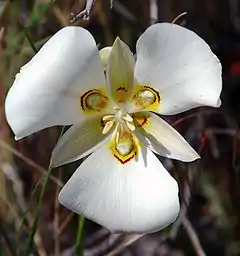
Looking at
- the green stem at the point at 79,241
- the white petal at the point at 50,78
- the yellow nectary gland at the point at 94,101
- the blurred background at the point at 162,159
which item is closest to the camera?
the white petal at the point at 50,78

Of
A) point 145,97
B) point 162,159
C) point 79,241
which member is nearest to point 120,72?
point 145,97

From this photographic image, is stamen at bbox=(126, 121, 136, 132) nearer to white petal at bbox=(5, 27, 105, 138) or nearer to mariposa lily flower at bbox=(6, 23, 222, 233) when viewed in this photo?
mariposa lily flower at bbox=(6, 23, 222, 233)

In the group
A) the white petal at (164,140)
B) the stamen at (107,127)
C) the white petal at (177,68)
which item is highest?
the white petal at (177,68)

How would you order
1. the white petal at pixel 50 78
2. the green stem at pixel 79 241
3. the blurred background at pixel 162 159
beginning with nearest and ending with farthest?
1. the white petal at pixel 50 78
2. the green stem at pixel 79 241
3. the blurred background at pixel 162 159

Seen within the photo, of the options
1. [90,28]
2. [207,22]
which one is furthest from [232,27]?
[90,28]

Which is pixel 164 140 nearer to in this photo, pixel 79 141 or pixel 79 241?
pixel 79 141

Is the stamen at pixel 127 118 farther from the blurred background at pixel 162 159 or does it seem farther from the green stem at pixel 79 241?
the blurred background at pixel 162 159

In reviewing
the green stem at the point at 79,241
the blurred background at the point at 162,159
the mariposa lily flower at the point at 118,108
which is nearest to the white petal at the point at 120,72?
the mariposa lily flower at the point at 118,108

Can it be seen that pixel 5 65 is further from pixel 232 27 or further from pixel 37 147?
pixel 232 27

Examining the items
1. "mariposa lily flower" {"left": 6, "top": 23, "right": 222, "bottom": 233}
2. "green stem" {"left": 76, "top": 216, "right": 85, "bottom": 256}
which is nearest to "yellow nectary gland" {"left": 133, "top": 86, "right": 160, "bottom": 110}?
"mariposa lily flower" {"left": 6, "top": 23, "right": 222, "bottom": 233}
